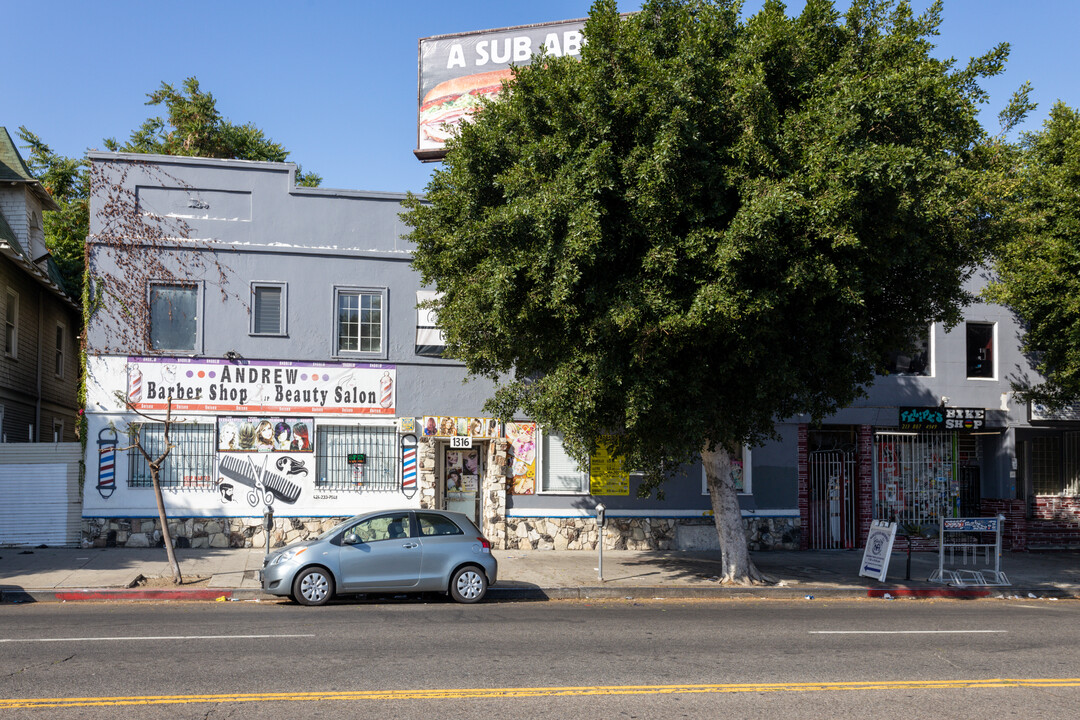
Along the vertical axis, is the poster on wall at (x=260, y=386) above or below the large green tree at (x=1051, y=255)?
below

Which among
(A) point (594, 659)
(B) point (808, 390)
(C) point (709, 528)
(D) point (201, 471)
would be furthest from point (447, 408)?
(A) point (594, 659)

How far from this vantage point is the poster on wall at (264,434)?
18609 millimetres

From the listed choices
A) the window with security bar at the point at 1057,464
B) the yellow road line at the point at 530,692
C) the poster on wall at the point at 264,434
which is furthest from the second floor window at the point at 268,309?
the window with security bar at the point at 1057,464

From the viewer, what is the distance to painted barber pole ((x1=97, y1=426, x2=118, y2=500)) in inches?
711

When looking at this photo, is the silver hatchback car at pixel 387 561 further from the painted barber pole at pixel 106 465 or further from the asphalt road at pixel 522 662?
the painted barber pole at pixel 106 465

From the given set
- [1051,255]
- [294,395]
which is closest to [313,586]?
[294,395]

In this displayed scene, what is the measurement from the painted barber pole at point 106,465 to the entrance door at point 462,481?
6814 millimetres

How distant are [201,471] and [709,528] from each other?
11.1m

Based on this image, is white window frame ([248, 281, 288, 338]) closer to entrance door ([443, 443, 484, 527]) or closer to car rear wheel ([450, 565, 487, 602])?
entrance door ([443, 443, 484, 527])

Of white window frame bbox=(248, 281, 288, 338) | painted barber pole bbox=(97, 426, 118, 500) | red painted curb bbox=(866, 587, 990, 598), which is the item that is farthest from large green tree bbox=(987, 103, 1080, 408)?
painted barber pole bbox=(97, 426, 118, 500)

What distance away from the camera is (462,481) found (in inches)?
778

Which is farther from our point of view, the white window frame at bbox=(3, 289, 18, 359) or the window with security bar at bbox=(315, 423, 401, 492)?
the white window frame at bbox=(3, 289, 18, 359)

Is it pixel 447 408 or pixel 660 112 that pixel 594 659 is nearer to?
pixel 660 112

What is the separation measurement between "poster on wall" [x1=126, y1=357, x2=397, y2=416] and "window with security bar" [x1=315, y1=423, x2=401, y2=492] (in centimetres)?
43
